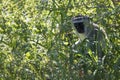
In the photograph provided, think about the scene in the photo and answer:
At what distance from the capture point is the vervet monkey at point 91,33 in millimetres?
2490

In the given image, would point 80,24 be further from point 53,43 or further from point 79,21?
point 53,43

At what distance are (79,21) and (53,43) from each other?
0.75ft

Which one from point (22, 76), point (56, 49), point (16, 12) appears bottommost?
point (22, 76)

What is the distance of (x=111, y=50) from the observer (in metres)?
2.55

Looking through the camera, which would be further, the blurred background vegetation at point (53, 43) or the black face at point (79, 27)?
the black face at point (79, 27)

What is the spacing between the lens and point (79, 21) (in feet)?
8.59

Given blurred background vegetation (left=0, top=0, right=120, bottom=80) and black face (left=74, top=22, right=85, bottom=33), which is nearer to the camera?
blurred background vegetation (left=0, top=0, right=120, bottom=80)

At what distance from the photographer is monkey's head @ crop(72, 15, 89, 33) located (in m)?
2.57

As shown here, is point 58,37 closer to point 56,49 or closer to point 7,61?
point 56,49

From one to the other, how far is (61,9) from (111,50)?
395mm

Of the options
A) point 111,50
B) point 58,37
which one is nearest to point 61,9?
point 58,37

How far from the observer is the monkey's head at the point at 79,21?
257 centimetres

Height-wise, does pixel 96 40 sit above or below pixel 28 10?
below

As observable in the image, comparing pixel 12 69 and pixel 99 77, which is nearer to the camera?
pixel 99 77
